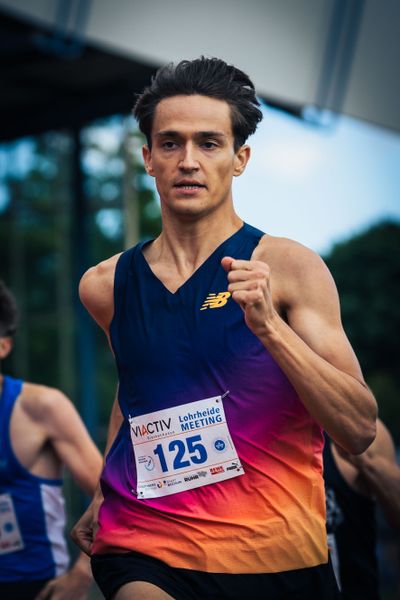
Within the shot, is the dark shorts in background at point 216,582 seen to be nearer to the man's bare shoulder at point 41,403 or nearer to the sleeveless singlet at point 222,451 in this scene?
the sleeveless singlet at point 222,451

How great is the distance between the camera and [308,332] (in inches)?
101

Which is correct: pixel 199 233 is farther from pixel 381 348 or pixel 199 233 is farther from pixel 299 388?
pixel 381 348

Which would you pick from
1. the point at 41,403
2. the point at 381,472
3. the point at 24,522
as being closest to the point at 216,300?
the point at 381,472

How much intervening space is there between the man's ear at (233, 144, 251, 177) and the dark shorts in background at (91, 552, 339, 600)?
3.69 ft

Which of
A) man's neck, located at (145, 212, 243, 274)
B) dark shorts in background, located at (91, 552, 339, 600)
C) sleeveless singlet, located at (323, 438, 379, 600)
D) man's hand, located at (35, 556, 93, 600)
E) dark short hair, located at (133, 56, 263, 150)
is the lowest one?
man's hand, located at (35, 556, 93, 600)

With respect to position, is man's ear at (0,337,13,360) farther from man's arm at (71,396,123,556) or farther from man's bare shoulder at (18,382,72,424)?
man's arm at (71,396,123,556)

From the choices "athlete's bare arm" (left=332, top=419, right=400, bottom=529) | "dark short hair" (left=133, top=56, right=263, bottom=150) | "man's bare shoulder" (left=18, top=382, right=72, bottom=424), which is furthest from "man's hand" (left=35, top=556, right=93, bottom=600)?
"dark short hair" (left=133, top=56, right=263, bottom=150)

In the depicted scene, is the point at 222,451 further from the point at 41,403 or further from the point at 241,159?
the point at 41,403

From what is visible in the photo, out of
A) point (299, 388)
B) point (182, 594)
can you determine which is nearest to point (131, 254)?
point (299, 388)

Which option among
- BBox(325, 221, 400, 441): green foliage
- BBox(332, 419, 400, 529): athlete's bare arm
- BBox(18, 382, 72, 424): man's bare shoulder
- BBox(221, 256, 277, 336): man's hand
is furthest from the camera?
BBox(325, 221, 400, 441): green foliage

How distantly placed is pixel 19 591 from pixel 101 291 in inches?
74.1

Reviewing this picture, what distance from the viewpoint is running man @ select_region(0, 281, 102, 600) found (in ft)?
14.1

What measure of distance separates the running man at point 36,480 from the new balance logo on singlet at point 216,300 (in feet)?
5.88

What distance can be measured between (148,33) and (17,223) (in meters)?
7.53
